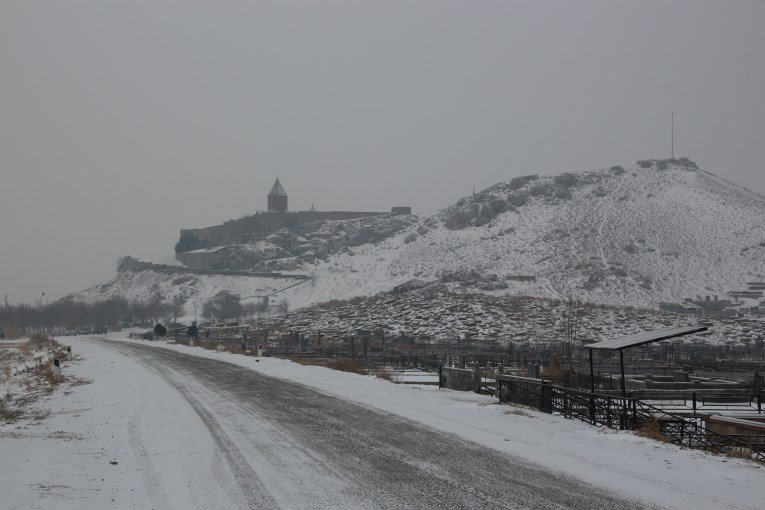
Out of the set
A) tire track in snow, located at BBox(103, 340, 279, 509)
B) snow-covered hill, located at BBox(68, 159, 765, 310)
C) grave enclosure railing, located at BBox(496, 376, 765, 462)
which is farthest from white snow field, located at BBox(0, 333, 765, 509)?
snow-covered hill, located at BBox(68, 159, 765, 310)

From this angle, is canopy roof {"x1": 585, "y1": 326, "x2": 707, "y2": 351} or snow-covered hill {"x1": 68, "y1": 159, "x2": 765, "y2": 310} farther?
snow-covered hill {"x1": 68, "y1": 159, "x2": 765, "y2": 310}

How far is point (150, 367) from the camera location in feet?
104

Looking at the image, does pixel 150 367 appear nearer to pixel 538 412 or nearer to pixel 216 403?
pixel 216 403

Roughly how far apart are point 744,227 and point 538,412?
451ft

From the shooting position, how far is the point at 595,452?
12.0m

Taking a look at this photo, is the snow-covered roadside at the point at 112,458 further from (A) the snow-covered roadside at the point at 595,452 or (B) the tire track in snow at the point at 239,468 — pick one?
(A) the snow-covered roadside at the point at 595,452

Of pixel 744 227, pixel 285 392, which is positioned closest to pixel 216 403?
pixel 285 392

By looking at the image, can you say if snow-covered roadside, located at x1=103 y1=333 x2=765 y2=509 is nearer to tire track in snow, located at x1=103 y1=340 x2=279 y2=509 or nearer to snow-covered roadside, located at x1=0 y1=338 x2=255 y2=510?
tire track in snow, located at x1=103 y1=340 x2=279 y2=509

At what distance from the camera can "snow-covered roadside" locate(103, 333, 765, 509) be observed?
9.06 m

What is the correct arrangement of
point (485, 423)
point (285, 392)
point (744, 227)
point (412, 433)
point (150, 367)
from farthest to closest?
point (744, 227), point (150, 367), point (285, 392), point (485, 423), point (412, 433)

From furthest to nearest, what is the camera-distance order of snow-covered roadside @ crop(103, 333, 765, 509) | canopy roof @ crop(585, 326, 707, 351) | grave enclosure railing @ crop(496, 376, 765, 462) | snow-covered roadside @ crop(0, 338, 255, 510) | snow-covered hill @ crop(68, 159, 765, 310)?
1. snow-covered hill @ crop(68, 159, 765, 310)
2. canopy roof @ crop(585, 326, 707, 351)
3. grave enclosure railing @ crop(496, 376, 765, 462)
4. snow-covered roadside @ crop(103, 333, 765, 509)
5. snow-covered roadside @ crop(0, 338, 255, 510)

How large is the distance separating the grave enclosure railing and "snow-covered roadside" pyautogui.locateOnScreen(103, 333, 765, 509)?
0.52m

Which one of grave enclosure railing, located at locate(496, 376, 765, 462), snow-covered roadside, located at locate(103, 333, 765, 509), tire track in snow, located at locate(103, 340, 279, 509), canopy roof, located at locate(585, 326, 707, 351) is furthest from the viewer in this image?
canopy roof, located at locate(585, 326, 707, 351)

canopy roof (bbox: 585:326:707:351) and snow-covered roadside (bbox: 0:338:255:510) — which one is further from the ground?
canopy roof (bbox: 585:326:707:351)
